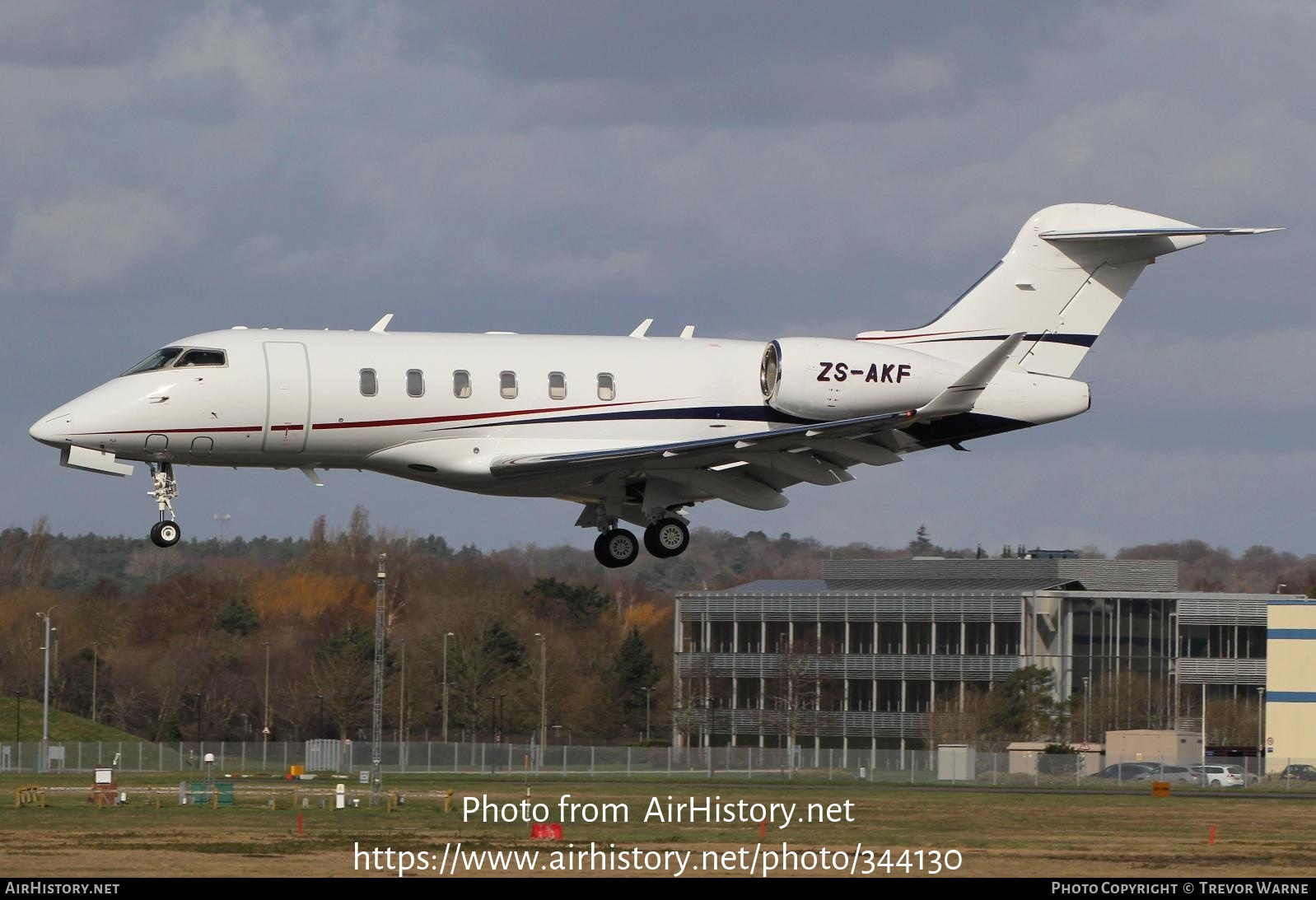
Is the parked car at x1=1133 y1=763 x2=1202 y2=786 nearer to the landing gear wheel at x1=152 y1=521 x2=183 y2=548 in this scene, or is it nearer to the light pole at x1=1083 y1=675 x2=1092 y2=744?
the light pole at x1=1083 y1=675 x2=1092 y2=744

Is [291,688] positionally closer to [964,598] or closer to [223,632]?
[223,632]

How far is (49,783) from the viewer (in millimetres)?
61625

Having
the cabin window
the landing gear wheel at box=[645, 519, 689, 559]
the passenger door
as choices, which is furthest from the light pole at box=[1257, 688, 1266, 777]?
the passenger door

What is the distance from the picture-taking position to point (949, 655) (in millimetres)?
84750

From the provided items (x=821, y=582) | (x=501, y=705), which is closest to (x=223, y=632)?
(x=501, y=705)

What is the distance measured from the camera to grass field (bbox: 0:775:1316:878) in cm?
3431

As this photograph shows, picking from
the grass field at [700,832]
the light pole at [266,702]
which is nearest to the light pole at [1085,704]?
the grass field at [700,832]

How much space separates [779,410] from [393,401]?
20.9 feet

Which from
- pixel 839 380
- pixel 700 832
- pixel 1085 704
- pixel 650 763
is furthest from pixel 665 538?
pixel 1085 704

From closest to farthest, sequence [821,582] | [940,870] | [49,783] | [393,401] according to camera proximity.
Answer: [393,401]
[940,870]
[49,783]
[821,582]

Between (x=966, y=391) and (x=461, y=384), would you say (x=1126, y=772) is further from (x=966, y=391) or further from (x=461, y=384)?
(x=461, y=384)

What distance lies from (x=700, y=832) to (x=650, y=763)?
30.6m

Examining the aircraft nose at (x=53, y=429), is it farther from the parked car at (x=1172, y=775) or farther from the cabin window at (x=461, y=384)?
the parked car at (x=1172, y=775)

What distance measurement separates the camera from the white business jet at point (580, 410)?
3133cm
